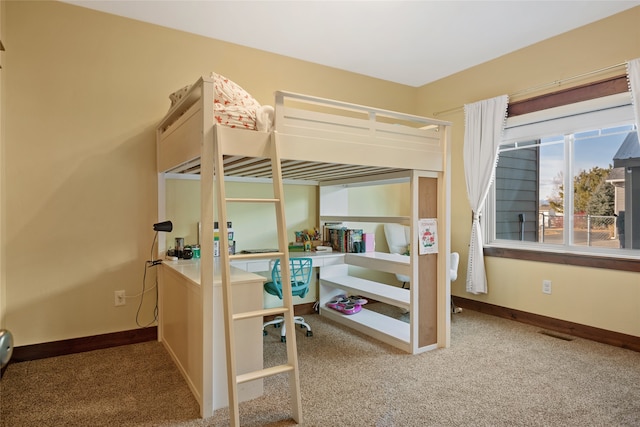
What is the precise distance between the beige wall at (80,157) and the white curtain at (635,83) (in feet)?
11.4

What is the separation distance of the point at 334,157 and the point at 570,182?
237 centimetres

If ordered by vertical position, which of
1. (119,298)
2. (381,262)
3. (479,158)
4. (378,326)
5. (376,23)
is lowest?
(378,326)

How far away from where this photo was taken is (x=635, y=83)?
9.25ft

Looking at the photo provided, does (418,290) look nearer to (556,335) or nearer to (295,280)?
(295,280)

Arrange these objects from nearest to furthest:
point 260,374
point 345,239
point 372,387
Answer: point 260,374 < point 372,387 < point 345,239

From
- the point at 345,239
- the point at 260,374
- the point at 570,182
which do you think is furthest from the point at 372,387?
the point at 570,182

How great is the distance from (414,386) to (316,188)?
2.34 m

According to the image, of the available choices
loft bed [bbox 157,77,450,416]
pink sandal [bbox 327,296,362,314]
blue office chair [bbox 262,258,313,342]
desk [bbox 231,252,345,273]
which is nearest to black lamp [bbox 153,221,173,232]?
loft bed [bbox 157,77,450,416]

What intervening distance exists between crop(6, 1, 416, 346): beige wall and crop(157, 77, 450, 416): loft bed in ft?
0.90

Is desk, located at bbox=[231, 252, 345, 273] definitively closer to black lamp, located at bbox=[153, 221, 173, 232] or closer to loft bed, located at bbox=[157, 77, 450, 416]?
loft bed, located at bbox=[157, 77, 450, 416]

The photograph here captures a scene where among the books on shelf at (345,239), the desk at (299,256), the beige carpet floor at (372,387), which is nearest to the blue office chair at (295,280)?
the desk at (299,256)

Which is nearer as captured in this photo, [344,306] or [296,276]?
[296,276]

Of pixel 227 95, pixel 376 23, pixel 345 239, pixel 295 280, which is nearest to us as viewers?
pixel 227 95

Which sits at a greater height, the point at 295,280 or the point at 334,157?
the point at 334,157
